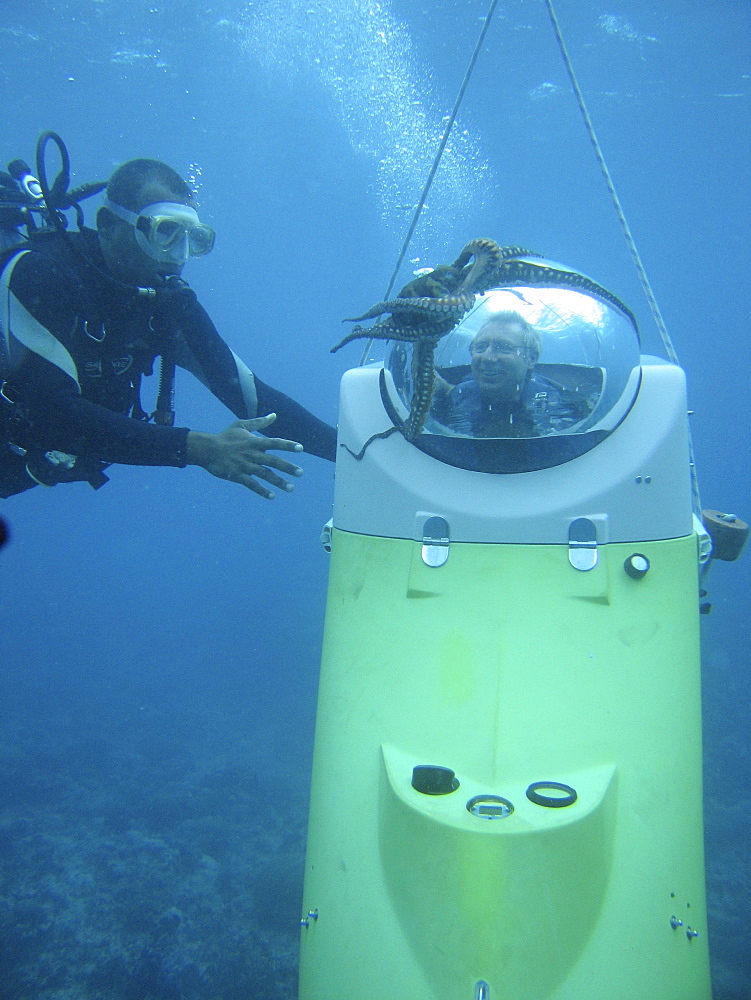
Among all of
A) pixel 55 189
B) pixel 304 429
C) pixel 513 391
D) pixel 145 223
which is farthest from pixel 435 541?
pixel 55 189

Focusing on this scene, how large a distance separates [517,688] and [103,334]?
2934 mm

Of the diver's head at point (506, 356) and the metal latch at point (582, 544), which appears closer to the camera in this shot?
the metal latch at point (582, 544)

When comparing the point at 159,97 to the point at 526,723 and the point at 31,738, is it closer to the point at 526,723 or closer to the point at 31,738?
the point at 31,738

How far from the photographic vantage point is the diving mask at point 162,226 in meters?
3.18

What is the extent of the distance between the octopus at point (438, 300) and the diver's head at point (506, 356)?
0.16m

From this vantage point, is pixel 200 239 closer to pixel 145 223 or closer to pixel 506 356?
pixel 145 223

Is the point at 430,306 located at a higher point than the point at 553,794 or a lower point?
higher

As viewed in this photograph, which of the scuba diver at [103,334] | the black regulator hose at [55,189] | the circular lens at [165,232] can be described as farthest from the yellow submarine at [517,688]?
the black regulator hose at [55,189]

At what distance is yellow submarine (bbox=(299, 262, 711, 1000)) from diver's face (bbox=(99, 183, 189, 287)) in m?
1.79

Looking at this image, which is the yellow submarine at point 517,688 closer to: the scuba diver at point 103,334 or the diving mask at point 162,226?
the scuba diver at point 103,334

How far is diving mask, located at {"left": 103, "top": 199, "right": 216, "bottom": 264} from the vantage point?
3178 millimetres

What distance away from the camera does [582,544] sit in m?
1.81

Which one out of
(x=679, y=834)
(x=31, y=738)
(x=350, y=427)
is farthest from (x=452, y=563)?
(x=31, y=738)

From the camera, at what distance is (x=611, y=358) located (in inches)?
79.4
